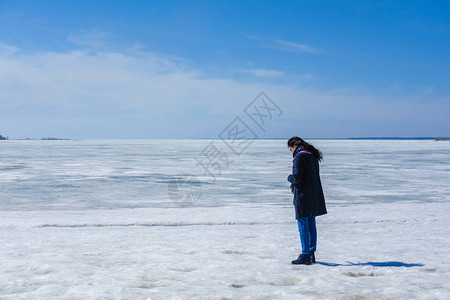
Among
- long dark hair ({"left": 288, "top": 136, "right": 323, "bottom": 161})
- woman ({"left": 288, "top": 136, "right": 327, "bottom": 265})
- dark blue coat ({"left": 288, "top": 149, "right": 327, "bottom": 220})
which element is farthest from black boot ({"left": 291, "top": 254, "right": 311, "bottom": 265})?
long dark hair ({"left": 288, "top": 136, "right": 323, "bottom": 161})

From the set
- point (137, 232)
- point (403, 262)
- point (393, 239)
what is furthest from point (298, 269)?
point (137, 232)

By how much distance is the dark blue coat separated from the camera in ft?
14.6

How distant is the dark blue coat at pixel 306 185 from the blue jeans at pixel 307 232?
0.45ft

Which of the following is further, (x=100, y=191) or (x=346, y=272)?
(x=100, y=191)

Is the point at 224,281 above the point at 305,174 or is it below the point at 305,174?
below

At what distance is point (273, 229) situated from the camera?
7.01 metres

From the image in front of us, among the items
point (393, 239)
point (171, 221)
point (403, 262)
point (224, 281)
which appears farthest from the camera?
point (171, 221)

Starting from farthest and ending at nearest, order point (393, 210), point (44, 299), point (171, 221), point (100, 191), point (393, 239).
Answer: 1. point (100, 191)
2. point (393, 210)
3. point (171, 221)
4. point (393, 239)
5. point (44, 299)

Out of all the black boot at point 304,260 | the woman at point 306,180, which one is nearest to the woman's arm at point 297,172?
the woman at point 306,180

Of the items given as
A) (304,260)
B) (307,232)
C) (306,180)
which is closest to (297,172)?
(306,180)

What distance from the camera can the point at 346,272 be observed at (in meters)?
4.40

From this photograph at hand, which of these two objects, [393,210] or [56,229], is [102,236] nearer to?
[56,229]

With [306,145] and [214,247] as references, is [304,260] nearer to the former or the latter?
[306,145]

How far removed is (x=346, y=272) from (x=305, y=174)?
1139 millimetres
